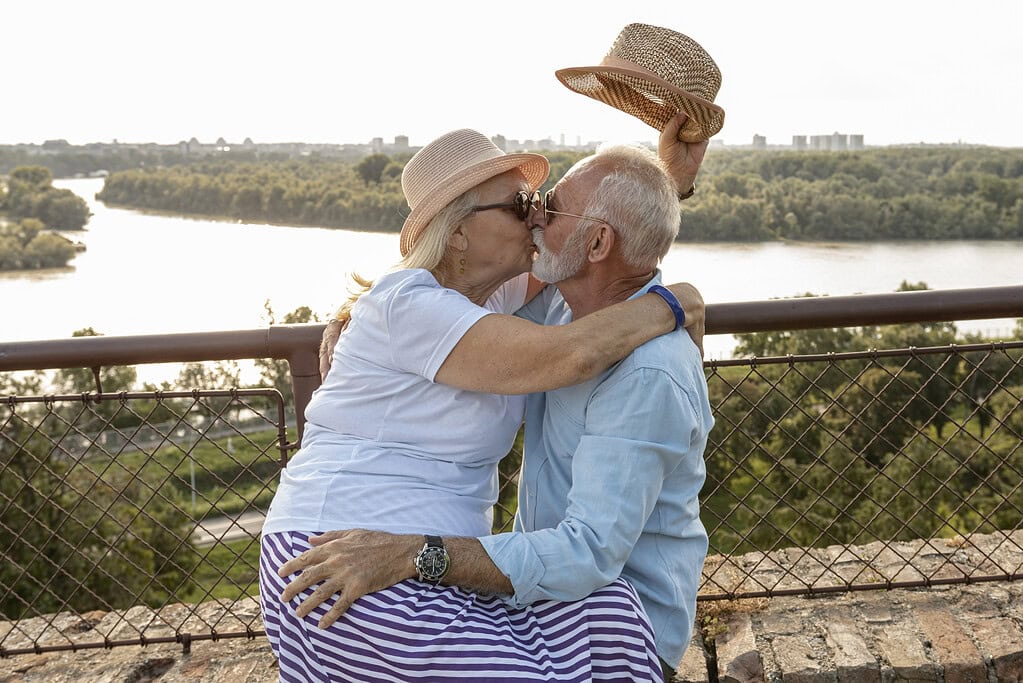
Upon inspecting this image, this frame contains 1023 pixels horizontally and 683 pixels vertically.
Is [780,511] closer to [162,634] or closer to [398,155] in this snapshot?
[398,155]

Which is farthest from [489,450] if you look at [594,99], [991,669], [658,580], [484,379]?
[991,669]

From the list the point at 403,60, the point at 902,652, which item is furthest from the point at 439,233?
the point at 403,60

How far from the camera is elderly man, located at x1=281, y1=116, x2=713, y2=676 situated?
5.50 ft

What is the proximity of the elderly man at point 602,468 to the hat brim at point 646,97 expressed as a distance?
32 centimetres

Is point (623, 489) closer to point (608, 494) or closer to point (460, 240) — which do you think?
point (608, 494)

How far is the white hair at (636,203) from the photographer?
6.04 ft

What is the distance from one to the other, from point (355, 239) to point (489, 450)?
Result: 7269 millimetres

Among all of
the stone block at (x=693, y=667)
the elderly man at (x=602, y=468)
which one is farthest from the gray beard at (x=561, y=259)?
the stone block at (x=693, y=667)

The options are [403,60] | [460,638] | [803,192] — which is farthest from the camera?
[403,60]

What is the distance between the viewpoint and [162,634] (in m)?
2.80

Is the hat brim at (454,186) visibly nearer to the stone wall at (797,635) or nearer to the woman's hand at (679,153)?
the woman's hand at (679,153)

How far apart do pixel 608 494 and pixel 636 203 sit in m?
0.55

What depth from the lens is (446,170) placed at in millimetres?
1925

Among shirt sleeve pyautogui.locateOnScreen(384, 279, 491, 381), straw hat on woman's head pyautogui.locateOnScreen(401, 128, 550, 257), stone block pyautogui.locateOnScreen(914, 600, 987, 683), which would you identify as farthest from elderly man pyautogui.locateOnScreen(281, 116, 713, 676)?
stone block pyautogui.locateOnScreen(914, 600, 987, 683)
